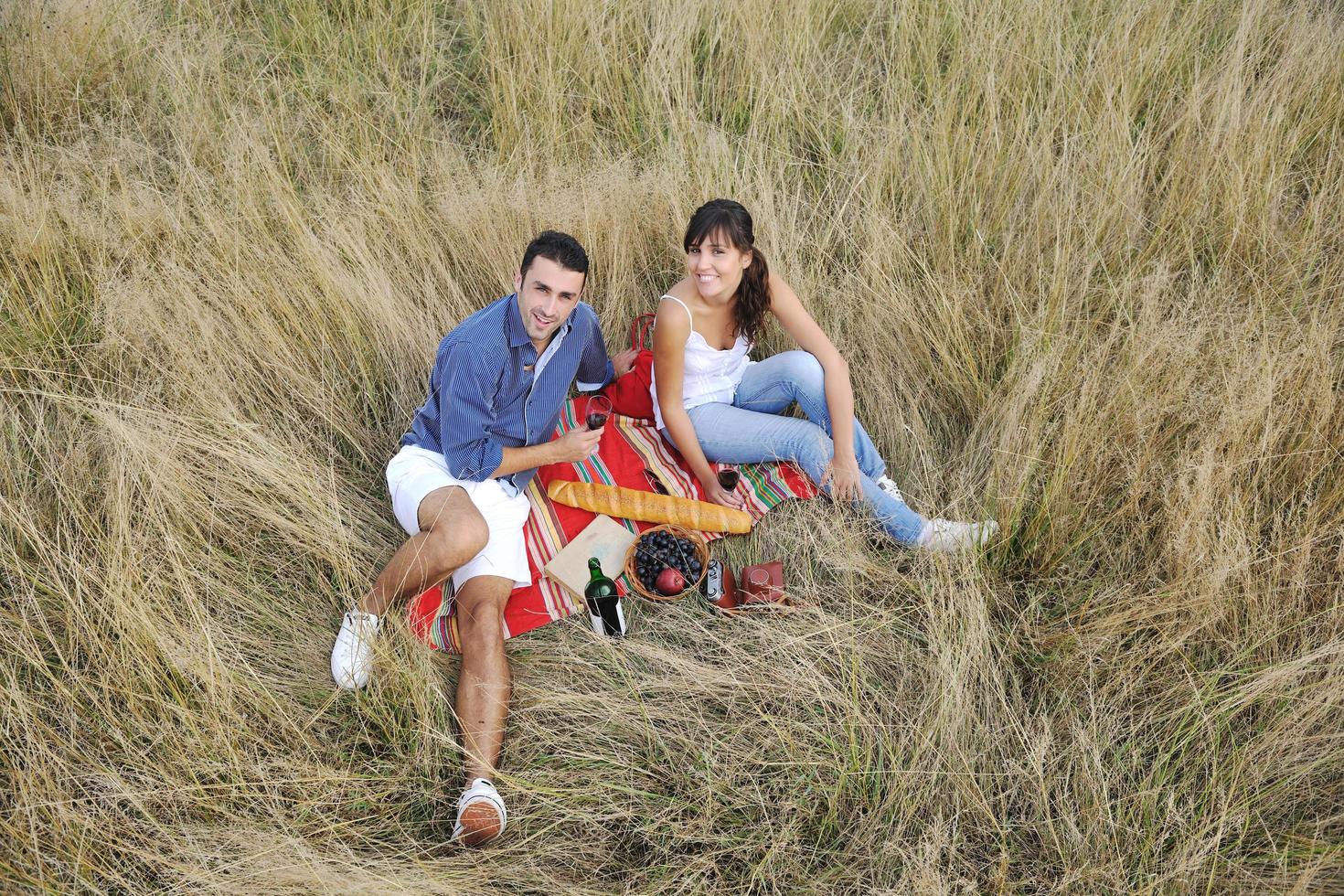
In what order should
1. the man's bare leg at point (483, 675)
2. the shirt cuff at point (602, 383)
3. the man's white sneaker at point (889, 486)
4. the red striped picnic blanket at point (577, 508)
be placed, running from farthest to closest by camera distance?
1. the shirt cuff at point (602, 383)
2. the man's white sneaker at point (889, 486)
3. the red striped picnic blanket at point (577, 508)
4. the man's bare leg at point (483, 675)

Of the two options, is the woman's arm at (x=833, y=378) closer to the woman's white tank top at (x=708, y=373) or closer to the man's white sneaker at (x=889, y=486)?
the man's white sneaker at (x=889, y=486)

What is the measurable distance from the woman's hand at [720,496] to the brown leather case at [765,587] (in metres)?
0.35

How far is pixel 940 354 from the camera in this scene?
3988mm

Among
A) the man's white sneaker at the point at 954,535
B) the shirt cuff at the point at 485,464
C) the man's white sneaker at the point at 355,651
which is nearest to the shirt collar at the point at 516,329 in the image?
the shirt cuff at the point at 485,464

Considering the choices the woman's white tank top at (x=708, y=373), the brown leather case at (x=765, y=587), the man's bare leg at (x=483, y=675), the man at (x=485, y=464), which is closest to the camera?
the man's bare leg at (x=483, y=675)

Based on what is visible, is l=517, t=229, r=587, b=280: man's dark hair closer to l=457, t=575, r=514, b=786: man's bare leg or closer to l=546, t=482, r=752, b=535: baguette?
l=546, t=482, r=752, b=535: baguette

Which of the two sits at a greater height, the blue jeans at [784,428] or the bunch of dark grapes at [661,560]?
the blue jeans at [784,428]

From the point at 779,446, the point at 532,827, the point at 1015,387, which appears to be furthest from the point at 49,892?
the point at 1015,387

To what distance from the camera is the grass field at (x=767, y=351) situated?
2658mm

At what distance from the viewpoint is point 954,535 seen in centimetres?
344

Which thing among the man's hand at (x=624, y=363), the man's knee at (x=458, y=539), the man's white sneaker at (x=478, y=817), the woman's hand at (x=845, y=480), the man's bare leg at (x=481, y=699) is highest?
the man's hand at (x=624, y=363)

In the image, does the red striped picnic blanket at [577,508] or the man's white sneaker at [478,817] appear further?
the red striped picnic blanket at [577,508]

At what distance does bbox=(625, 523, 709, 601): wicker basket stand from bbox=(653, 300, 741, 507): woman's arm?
0.25 meters

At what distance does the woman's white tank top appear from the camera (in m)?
3.86
